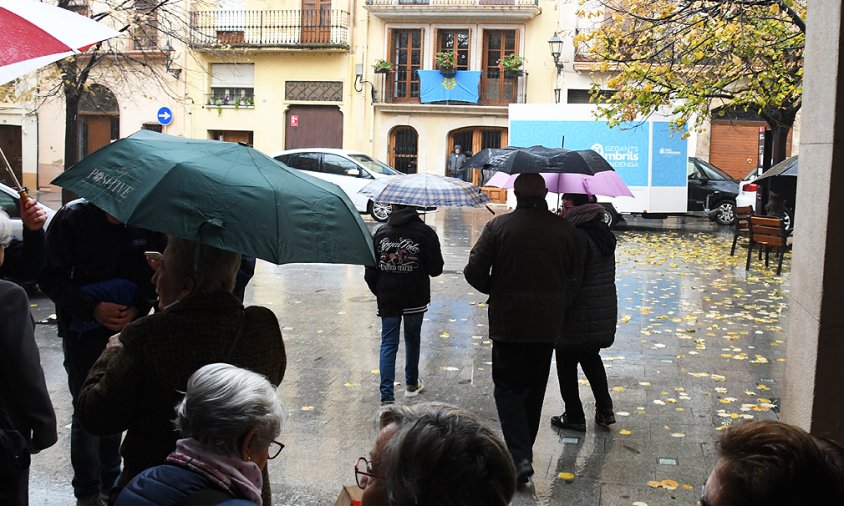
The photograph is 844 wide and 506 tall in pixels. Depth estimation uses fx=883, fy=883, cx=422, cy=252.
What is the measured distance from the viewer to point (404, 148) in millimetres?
33562

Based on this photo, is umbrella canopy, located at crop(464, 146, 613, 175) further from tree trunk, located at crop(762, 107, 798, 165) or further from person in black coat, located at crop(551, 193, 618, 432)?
tree trunk, located at crop(762, 107, 798, 165)

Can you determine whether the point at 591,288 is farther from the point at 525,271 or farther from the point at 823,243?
the point at 823,243

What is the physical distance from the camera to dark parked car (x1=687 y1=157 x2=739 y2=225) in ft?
76.6

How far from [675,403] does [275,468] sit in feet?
10.7

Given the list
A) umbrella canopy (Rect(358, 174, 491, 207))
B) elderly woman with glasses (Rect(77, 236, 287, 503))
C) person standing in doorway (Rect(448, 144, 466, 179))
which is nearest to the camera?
elderly woman with glasses (Rect(77, 236, 287, 503))

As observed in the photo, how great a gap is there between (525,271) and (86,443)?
2.54m

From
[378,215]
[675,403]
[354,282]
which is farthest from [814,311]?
[378,215]

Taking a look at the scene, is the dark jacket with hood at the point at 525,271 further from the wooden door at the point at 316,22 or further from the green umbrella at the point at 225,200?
the wooden door at the point at 316,22

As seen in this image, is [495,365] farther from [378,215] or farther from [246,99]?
[246,99]

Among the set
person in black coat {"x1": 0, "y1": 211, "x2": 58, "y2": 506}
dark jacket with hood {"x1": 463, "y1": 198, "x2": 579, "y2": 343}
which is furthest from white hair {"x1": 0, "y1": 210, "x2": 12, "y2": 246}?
dark jacket with hood {"x1": 463, "y1": 198, "x2": 579, "y2": 343}

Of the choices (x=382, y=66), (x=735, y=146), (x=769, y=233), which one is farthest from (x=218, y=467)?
(x=382, y=66)

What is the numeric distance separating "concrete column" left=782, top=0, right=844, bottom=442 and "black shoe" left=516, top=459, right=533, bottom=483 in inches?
58.1

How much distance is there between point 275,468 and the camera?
17.8 feet

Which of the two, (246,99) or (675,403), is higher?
(246,99)
